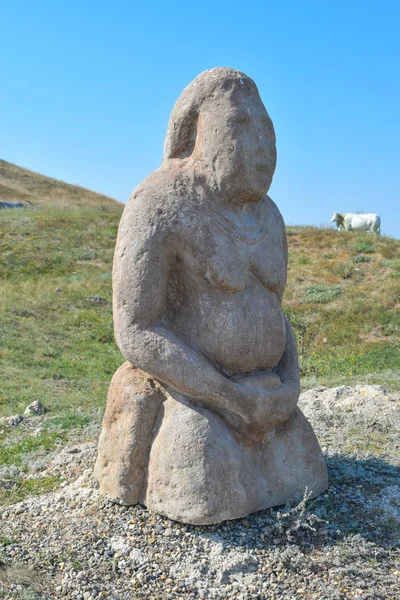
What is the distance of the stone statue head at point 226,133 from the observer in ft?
13.0

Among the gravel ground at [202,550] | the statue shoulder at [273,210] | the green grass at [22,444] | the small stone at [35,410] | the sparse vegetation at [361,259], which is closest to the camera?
the gravel ground at [202,550]

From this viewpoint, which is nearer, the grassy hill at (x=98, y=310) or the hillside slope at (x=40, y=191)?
the grassy hill at (x=98, y=310)

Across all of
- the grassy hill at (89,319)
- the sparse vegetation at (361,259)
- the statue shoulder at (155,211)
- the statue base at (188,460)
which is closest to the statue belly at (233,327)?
the statue base at (188,460)

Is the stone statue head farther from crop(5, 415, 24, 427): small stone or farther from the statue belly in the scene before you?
crop(5, 415, 24, 427): small stone

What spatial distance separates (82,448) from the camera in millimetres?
5586

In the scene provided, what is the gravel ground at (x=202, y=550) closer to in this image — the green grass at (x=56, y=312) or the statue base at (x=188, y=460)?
the statue base at (x=188, y=460)

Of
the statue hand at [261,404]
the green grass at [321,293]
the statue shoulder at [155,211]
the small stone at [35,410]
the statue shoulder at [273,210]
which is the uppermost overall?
the green grass at [321,293]

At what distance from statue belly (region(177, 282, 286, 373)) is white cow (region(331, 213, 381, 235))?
20926 millimetres

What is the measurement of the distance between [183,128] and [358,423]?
11.6ft

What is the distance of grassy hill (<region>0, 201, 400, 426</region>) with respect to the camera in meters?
9.63

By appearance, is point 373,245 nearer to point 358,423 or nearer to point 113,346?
point 113,346

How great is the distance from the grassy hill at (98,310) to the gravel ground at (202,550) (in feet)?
10.5

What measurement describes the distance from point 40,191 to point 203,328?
3379cm

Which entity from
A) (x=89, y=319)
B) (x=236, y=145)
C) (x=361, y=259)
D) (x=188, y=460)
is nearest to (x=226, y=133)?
(x=236, y=145)
